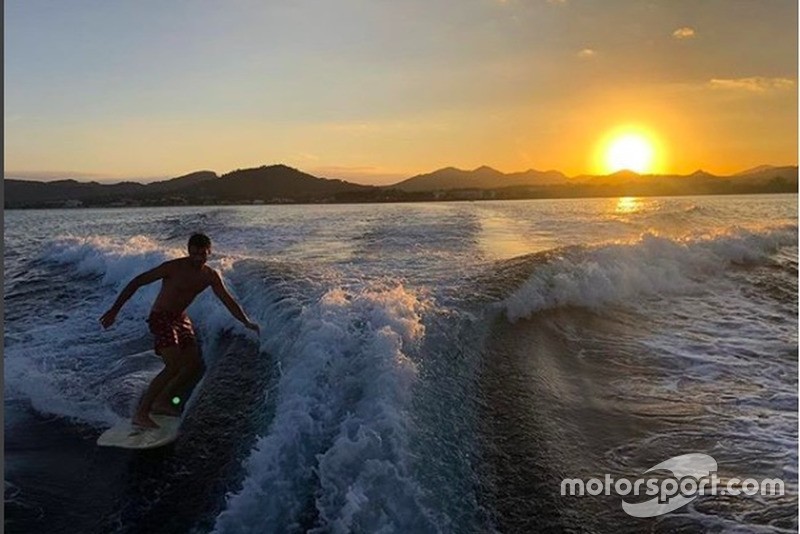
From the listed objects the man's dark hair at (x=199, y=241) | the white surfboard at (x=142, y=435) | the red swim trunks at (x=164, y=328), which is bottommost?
the white surfboard at (x=142, y=435)

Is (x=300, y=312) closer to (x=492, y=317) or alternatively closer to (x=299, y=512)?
(x=492, y=317)

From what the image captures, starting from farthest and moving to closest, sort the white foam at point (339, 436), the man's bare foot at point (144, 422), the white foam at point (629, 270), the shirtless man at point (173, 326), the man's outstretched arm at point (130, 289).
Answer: the white foam at point (629, 270)
the shirtless man at point (173, 326)
the man's bare foot at point (144, 422)
the man's outstretched arm at point (130, 289)
the white foam at point (339, 436)

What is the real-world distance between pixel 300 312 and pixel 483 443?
9.59ft

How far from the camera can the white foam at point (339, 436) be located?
12.5 feet

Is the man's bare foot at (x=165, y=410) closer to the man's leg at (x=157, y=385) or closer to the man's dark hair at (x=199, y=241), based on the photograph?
the man's leg at (x=157, y=385)

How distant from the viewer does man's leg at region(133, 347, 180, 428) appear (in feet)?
16.3

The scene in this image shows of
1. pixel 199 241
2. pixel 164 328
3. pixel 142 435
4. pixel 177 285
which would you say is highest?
pixel 199 241

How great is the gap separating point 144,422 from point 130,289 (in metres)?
1.09

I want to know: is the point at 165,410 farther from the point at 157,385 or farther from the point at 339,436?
the point at 339,436

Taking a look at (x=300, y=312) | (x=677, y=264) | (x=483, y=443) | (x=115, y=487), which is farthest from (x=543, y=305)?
(x=115, y=487)

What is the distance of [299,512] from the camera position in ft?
12.6

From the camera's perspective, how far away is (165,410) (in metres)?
5.09

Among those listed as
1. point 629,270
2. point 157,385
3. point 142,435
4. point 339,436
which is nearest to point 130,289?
point 157,385

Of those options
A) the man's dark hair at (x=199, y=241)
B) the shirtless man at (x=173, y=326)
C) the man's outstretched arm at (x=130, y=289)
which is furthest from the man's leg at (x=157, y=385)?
the man's dark hair at (x=199, y=241)
